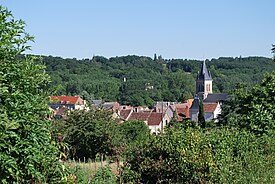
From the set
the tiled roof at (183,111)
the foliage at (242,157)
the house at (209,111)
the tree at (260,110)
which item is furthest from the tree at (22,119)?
the tiled roof at (183,111)

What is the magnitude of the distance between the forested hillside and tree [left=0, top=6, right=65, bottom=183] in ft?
268

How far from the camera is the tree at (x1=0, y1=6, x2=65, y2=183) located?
4477mm

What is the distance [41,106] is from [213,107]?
242ft

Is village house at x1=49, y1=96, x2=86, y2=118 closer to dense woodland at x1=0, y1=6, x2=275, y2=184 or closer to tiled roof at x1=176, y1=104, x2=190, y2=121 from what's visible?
dense woodland at x1=0, y1=6, x2=275, y2=184

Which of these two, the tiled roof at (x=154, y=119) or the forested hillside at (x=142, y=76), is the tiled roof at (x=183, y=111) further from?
the tiled roof at (x=154, y=119)

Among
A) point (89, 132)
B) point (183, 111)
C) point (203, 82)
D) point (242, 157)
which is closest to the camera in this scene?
point (242, 157)

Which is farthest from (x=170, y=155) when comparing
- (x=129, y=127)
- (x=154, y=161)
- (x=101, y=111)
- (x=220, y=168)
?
(x=129, y=127)

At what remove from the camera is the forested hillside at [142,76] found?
4665 inches

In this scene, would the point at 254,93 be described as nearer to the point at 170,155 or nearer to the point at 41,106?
the point at 170,155

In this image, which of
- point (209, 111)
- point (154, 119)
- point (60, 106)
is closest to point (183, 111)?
point (209, 111)

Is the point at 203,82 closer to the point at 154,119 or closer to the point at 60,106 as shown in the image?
the point at 154,119

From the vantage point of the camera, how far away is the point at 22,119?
4.60 meters

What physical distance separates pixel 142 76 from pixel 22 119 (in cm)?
14913

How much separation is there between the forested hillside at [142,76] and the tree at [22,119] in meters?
81.8
